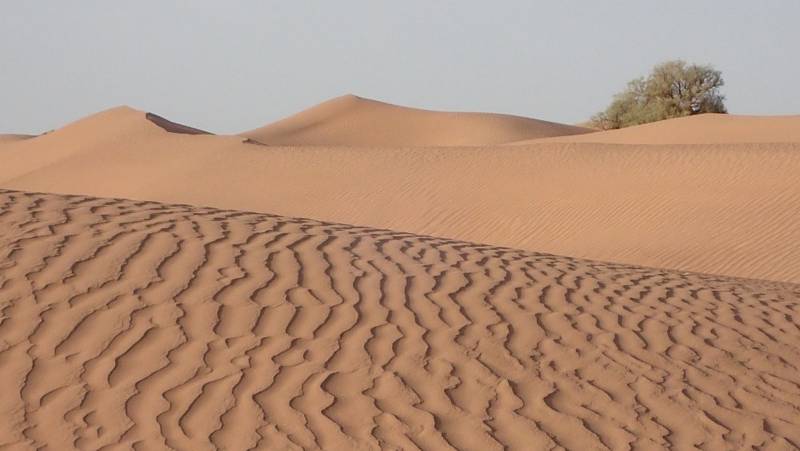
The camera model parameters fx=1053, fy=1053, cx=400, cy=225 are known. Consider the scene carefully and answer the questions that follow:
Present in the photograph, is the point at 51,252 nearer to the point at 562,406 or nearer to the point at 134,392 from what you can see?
the point at 134,392

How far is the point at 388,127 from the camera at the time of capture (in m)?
56.9

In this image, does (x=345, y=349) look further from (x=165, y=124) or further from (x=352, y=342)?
(x=165, y=124)

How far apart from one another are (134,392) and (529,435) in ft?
6.19

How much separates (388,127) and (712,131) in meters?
23.8

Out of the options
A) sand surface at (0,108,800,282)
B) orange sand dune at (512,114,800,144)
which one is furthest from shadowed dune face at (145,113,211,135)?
orange sand dune at (512,114,800,144)

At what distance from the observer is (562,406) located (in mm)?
5312

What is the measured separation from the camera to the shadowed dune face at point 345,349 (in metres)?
4.87

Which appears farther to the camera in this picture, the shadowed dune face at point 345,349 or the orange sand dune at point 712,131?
the orange sand dune at point 712,131

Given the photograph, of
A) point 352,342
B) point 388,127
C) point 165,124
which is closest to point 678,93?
point 388,127

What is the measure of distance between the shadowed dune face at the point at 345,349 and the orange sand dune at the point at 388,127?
44.8 metres

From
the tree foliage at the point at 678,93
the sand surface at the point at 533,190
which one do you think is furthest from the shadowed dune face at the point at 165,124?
the tree foliage at the point at 678,93

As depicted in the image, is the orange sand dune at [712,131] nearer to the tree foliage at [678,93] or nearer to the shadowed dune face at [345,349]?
the tree foliage at [678,93]

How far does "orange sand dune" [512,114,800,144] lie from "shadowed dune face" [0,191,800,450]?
27573 millimetres

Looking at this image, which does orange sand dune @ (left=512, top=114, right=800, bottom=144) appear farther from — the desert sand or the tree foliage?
the desert sand
